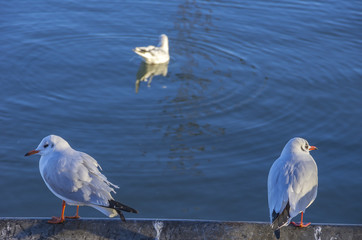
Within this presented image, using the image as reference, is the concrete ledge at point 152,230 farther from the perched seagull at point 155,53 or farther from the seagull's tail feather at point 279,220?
the perched seagull at point 155,53

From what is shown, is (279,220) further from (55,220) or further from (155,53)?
(155,53)

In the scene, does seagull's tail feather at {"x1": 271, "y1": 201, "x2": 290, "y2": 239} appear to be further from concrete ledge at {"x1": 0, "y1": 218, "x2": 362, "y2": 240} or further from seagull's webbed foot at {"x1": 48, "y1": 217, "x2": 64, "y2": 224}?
seagull's webbed foot at {"x1": 48, "y1": 217, "x2": 64, "y2": 224}

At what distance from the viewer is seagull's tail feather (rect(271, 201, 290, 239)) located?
420cm

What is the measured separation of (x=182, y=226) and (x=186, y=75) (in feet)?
19.1

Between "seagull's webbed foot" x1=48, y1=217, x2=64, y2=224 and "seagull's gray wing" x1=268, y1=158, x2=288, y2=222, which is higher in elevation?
"seagull's gray wing" x1=268, y1=158, x2=288, y2=222

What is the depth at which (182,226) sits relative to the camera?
4316mm

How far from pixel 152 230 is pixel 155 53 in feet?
20.4

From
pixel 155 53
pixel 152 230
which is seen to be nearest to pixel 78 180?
pixel 152 230

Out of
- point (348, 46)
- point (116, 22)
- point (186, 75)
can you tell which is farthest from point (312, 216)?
point (116, 22)

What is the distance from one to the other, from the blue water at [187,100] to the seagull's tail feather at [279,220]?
A: 1.88 m

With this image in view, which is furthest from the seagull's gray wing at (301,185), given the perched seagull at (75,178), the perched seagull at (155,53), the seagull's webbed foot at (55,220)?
the perched seagull at (155,53)

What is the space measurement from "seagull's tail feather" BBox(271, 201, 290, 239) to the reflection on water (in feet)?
18.1

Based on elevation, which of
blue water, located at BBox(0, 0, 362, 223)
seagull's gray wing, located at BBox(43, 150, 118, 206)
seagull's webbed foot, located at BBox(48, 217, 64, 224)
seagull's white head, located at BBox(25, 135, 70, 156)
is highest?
seagull's white head, located at BBox(25, 135, 70, 156)

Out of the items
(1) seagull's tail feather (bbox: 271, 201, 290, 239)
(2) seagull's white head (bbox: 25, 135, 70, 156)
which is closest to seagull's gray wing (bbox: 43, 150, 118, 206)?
(2) seagull's white head (bbox: 25, 135, 70, 156)
